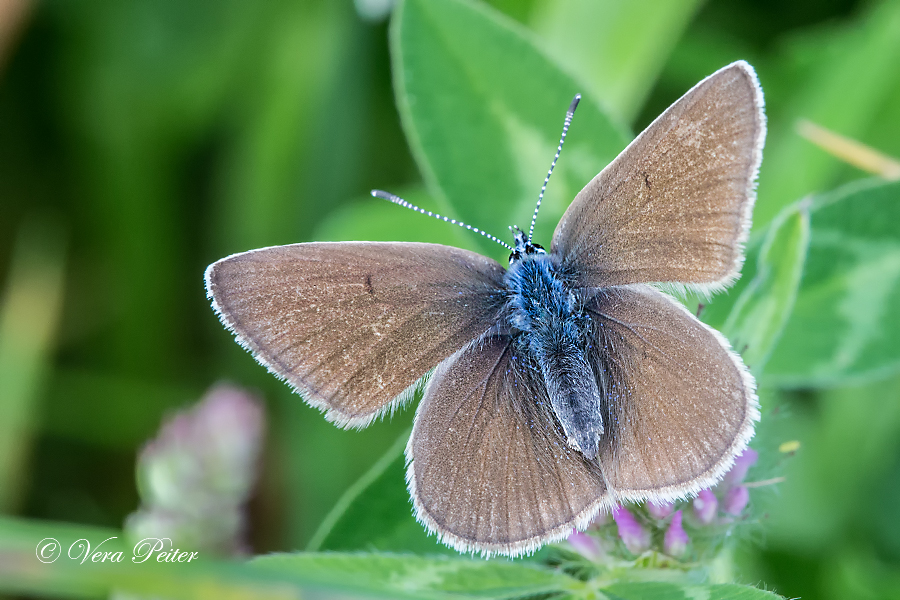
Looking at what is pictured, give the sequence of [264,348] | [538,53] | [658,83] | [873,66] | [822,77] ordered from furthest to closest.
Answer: [658,83], [822,77], [873,66], [538,53], [264,348]

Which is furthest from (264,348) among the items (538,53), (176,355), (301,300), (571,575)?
(176,355)

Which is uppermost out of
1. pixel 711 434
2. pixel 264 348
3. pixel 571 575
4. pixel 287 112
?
pixel 287 112

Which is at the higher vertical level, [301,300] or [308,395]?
[301,300]

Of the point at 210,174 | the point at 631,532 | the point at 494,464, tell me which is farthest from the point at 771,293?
the point at 210,174

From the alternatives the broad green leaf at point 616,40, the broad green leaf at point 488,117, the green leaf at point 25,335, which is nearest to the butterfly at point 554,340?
the broad green leaf at point 488,117

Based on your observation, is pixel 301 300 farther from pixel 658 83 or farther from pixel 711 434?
pixel 658 83

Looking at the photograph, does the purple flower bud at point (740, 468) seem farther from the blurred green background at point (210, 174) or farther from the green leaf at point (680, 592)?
the blurred green background at point (210, 174)

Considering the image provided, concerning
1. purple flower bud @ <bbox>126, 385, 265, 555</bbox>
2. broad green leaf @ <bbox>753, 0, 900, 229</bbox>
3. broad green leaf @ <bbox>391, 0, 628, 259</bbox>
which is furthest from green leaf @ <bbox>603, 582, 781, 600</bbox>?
broad green leaf @ <bbox>753, 0, 900, 229</bbox>
